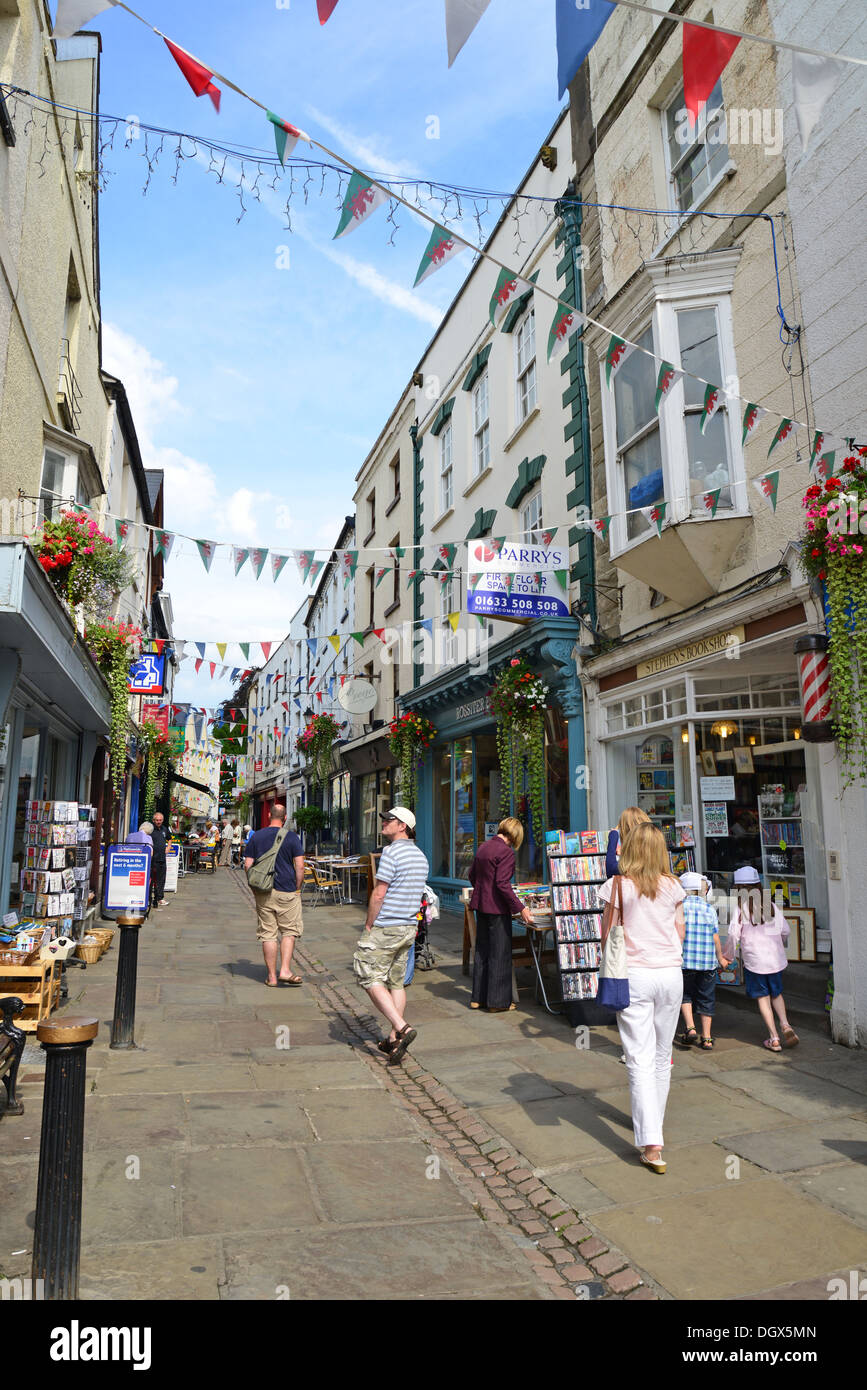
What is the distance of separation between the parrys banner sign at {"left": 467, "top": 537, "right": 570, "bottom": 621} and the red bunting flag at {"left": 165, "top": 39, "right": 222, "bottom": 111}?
6.16m

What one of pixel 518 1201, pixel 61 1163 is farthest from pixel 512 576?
pixel 61 1163

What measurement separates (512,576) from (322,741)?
15893 mm

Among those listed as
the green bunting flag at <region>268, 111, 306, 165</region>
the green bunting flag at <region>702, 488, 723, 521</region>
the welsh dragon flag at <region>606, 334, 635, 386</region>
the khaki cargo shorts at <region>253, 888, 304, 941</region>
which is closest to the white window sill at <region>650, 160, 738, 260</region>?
the welsh dragon flag at <region>606, 334, 635, 386</region>

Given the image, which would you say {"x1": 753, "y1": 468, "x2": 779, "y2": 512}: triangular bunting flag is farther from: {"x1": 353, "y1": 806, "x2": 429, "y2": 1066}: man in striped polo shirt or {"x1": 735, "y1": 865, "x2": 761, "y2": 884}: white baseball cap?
{"x1": 353, "y1": 806, "x2": 429, "y2": 1066}: man in striped polo shirt

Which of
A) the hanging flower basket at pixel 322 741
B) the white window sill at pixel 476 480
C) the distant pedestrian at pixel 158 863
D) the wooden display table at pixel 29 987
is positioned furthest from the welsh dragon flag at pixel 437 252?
the hanging flower basket at pixel 322 741

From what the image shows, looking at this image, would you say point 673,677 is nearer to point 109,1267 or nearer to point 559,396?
point 559,396

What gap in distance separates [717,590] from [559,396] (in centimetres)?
505

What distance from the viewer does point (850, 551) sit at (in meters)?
6.05

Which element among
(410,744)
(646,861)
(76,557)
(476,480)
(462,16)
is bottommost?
(646,861)

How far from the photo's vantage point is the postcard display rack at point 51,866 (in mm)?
9383

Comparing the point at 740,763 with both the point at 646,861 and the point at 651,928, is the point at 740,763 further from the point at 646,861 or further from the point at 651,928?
the point at 651,928

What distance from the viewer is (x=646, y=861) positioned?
471 centimetres

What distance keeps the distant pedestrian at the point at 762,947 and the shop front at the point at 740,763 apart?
1408mm

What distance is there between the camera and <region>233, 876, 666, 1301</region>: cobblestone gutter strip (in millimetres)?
3336
